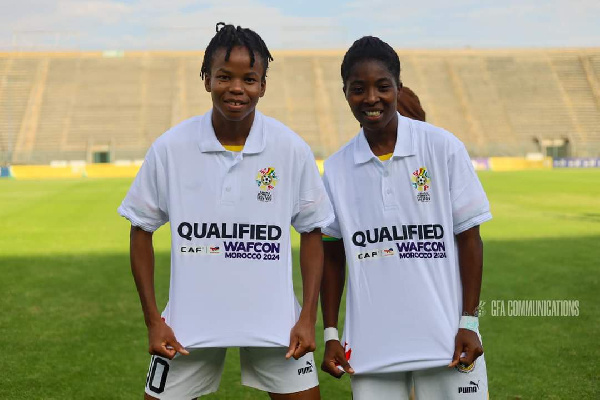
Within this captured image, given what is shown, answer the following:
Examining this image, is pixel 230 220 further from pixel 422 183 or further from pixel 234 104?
pixel 422 183

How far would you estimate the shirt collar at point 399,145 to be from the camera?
2996 millimetres

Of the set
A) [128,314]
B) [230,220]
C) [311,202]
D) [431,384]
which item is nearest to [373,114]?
[311,202]

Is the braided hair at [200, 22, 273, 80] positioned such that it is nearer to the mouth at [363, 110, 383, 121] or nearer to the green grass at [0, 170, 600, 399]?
the mouth at [363, 110, 383, 121]

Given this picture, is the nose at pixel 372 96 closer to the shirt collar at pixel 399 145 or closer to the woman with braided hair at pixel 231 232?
the shirt collar at pixel 399 145

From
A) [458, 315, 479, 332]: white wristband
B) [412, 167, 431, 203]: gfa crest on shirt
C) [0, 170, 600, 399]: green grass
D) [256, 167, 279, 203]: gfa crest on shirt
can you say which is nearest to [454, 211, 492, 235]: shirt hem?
[412, 167, 431, 203]: gfa crest on shirt

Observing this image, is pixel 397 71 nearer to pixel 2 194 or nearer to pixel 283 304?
pixel 283 304

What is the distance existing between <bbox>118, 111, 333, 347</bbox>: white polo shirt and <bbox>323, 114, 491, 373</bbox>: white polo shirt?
222mm

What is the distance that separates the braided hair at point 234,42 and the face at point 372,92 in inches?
14.1

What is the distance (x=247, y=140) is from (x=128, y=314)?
5365 mm

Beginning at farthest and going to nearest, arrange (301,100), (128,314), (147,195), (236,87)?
(301,100)
(128,314)
(147,195)
(236,87)

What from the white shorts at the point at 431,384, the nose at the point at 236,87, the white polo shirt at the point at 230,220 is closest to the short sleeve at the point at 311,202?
the white polo shirt at the point at 230,220

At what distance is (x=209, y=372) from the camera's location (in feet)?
10.2

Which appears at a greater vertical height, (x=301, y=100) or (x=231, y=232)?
(x=301, y=100)

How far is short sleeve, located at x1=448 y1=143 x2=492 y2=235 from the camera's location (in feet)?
9.73
